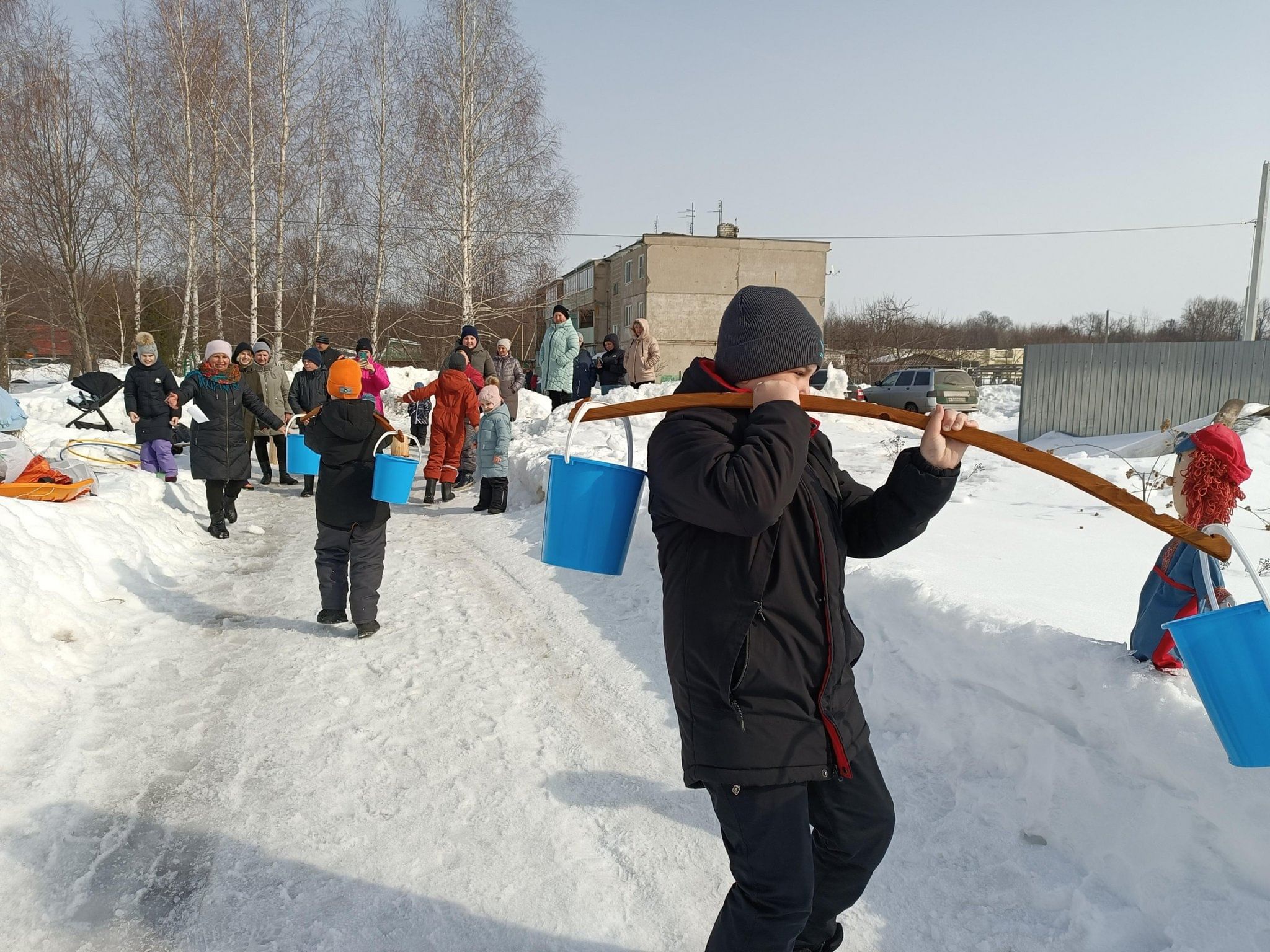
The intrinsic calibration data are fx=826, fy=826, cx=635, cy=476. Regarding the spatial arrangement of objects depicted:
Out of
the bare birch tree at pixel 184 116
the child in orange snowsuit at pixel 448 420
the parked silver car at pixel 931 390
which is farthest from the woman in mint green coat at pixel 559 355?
the bare birch tree at pixel 184 116

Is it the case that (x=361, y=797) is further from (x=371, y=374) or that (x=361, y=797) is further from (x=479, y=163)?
(x=479, y=163)

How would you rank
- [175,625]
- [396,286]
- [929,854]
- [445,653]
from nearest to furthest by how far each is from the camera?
[929,854], [445,653], [175,625], [396,286]

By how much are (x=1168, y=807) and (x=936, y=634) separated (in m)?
1.28

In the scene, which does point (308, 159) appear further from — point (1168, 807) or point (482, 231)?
point (1168, 807)

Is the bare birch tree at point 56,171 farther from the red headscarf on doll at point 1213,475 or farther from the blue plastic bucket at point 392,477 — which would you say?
the red headscarf on doll at point 1213,475

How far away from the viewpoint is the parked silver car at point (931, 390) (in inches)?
856

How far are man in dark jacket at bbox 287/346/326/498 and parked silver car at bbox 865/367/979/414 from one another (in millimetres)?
14443

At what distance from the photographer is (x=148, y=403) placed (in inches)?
348

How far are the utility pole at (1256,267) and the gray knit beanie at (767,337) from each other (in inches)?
892

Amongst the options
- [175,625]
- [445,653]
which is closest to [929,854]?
[445,653]

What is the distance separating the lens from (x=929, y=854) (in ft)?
9.37

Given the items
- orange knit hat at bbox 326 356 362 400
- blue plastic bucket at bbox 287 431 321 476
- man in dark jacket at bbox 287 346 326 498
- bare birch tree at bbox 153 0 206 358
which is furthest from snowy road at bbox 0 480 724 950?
bare birch tree at bbox 153 0 206 358

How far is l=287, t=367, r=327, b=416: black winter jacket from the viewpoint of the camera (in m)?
10.1

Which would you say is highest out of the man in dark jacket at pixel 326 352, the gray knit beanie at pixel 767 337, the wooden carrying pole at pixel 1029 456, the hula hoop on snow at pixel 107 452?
the man in dark jacket at pixel 326 352
